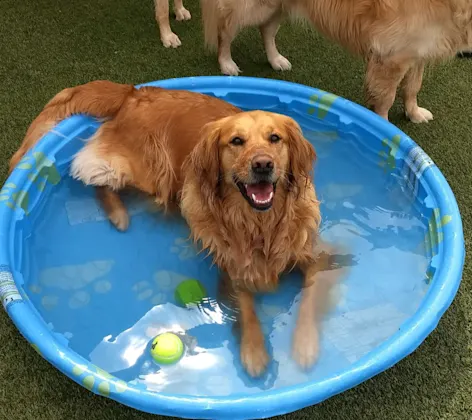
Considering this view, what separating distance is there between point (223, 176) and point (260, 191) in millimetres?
172

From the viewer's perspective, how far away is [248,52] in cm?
374

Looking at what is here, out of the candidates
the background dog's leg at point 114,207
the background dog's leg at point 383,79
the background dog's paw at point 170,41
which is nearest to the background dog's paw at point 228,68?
the background dog's paw at point 170,41

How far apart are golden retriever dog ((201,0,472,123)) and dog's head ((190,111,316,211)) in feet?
3.26

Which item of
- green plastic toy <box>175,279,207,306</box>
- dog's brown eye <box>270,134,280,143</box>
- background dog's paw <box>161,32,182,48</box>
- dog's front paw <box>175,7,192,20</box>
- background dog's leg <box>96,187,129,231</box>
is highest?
dog's brown eye <box>270,134,280,143</box>

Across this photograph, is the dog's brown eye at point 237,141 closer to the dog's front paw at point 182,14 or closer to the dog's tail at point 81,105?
the dog's tail at point 81,105

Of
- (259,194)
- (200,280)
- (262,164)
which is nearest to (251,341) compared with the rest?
(200,280)

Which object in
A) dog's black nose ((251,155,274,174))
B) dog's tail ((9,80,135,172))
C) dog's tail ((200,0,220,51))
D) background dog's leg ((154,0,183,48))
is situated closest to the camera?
dog's black nose ((251,155,274,174))

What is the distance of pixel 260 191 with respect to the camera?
192cm

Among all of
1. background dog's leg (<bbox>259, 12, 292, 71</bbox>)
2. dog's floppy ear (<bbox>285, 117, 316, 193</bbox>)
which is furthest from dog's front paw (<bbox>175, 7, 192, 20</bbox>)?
dog's floppy ear (<bbox>285, 117, 316, 193</bbox>)

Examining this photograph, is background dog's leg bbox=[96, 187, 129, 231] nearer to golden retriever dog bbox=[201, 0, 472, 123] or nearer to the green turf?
the green turf

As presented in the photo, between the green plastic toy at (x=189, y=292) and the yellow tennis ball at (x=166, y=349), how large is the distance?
0.21m

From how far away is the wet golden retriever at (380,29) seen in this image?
2516 millimetres

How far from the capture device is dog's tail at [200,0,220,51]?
3246mm

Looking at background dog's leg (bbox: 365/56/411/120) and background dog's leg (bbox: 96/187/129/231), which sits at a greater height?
background dog's leg (bbox: 365/56/411/120)
